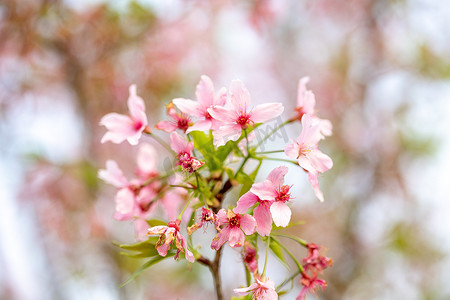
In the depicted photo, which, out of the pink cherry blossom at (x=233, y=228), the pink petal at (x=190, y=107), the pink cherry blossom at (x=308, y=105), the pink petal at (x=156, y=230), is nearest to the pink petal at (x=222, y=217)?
the pink cherry blossom at (x=233, y=228)

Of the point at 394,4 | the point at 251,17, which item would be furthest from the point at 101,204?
the point at 394,4

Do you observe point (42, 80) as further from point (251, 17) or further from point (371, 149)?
point (371, 149)

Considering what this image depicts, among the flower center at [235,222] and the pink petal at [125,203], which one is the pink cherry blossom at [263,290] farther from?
the pink petal at [125,203]

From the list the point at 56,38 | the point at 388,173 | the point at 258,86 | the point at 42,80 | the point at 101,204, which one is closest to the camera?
the point at 56,38

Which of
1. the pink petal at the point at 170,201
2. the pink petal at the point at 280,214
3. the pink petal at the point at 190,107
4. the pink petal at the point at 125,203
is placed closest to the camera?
the pink petal at the point at 280,214

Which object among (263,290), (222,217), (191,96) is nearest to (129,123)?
(222,217)

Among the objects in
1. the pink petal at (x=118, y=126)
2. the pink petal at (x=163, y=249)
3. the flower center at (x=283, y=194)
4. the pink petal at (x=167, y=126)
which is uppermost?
the flower center at (x=283, y=194)
